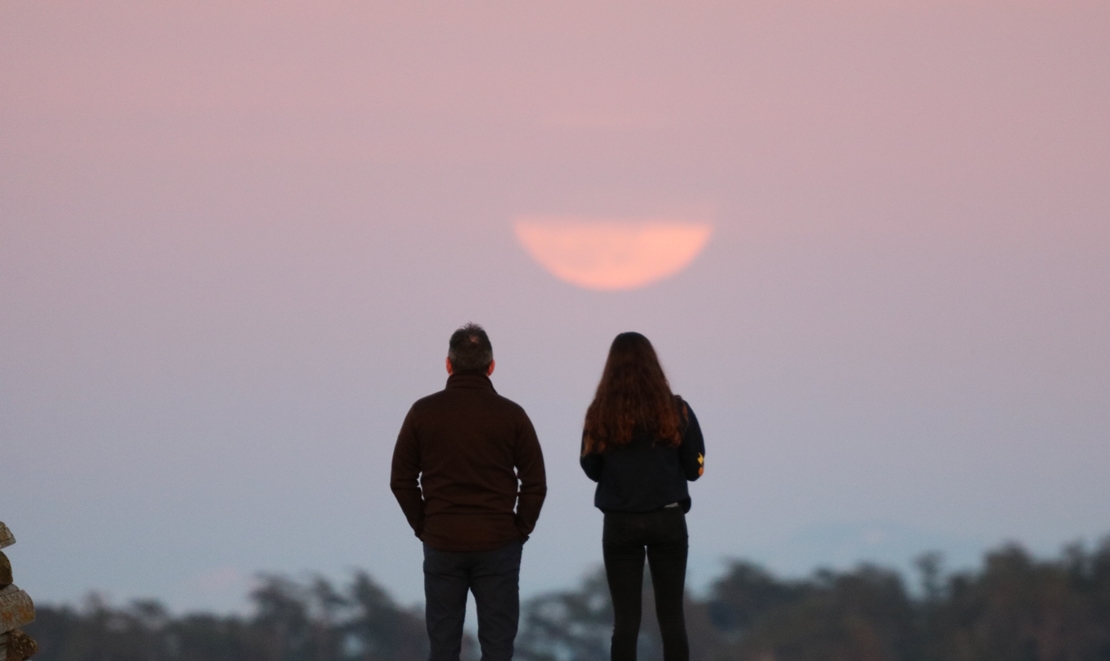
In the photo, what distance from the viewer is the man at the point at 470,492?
25.0 feet

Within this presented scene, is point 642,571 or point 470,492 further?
point 642,571

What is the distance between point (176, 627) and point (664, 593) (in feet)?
233

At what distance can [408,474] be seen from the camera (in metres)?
7.75

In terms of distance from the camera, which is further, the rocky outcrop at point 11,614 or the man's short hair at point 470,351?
the man's short hair at point 470,351

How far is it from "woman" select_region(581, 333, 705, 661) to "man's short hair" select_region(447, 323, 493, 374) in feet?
2.47

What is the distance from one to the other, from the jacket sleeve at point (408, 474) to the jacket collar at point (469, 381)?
305mm

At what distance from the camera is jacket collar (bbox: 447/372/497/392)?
7707 millimetres

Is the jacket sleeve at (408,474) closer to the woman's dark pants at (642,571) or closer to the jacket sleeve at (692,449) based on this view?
the woman's dark pants at (642,571)

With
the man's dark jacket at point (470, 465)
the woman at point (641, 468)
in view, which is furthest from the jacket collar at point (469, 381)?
the woman at point (641, 468)

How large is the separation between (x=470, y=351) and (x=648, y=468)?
1.32m

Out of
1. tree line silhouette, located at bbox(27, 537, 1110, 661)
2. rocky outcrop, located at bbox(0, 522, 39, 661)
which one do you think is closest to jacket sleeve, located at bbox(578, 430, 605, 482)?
rocky outcrop, located at bbox(0, 522, 39, 661)

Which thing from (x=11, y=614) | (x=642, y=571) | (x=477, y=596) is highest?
(x=642, y=571)

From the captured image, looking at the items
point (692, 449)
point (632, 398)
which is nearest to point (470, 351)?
point (632, 398)

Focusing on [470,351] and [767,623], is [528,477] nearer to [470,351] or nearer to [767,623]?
[470,351]
